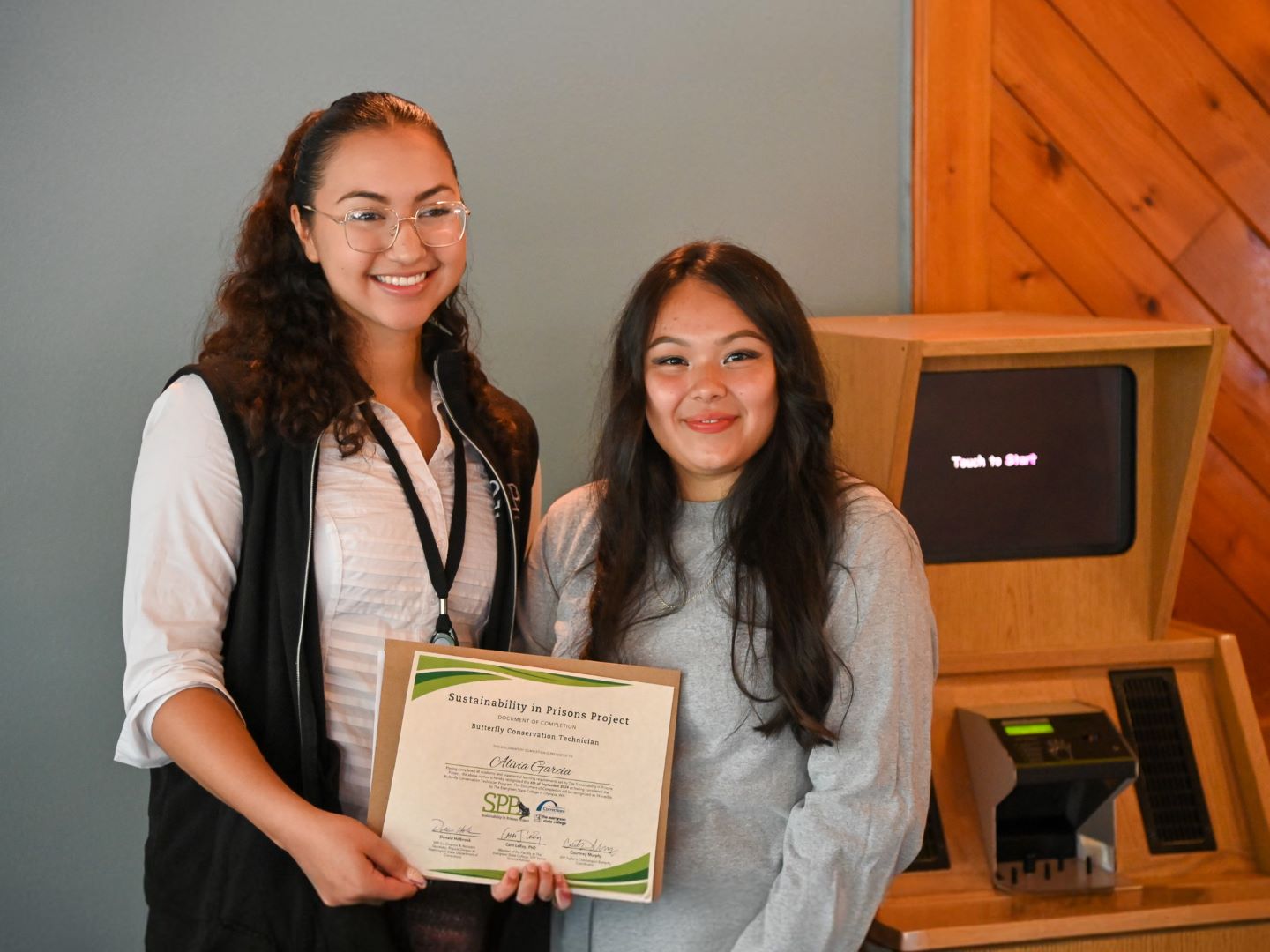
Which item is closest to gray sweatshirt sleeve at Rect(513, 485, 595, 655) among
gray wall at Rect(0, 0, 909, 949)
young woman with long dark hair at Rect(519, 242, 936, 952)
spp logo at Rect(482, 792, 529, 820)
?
young woman with long dark hair at Rect(519, 242, 936, 952)

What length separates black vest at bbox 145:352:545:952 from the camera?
1.67m

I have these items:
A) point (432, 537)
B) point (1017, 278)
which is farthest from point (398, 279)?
point (1017, 278)

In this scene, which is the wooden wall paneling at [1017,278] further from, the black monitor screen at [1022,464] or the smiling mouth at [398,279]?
the smiling mouth at [398,279]

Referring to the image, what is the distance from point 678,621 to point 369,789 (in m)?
0.45

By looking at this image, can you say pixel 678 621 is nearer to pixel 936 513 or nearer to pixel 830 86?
pixel 936 513

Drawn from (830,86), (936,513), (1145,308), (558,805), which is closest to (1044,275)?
(1145,308)

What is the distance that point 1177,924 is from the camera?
2.12 m

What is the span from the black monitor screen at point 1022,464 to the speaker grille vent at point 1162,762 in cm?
25

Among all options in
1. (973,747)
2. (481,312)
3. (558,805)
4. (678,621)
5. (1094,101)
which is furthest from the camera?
(1094,101)

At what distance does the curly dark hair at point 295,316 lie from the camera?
1716 millimetres

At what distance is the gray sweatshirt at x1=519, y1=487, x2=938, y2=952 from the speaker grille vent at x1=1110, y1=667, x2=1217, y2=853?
815mm

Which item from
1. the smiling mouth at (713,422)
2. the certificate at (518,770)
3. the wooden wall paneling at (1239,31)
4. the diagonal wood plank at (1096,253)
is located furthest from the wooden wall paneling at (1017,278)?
A: the certificate at (518,770)

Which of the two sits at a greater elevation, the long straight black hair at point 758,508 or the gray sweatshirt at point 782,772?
the long straight black hair at point 758,508

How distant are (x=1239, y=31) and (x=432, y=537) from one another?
7.03 ft
